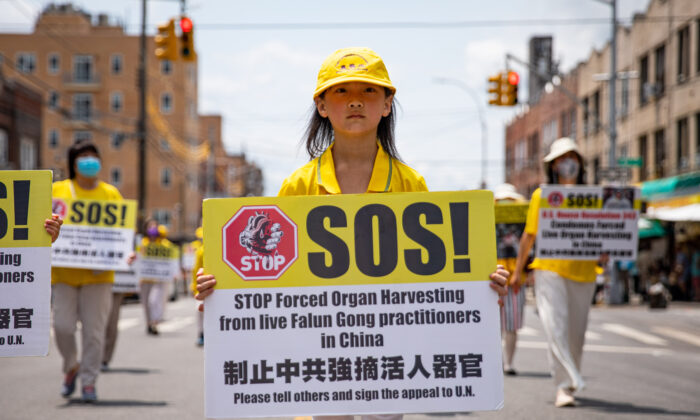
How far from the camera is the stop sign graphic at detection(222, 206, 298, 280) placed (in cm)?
424

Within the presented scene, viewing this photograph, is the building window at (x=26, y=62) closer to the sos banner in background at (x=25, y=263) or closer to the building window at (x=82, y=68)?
the building window at (x=82, y=68)

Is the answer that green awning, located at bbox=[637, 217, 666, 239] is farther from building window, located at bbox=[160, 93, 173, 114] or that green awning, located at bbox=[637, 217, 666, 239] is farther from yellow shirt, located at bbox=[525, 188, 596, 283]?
building window, located at bbox=[160, 93, 173, 114]

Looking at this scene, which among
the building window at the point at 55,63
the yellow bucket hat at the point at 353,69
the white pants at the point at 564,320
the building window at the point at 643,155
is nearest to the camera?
the yellow bucket hat at the point at 353,69

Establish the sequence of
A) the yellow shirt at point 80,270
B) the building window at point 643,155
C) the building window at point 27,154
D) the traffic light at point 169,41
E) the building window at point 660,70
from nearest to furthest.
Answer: the yellow shirt at point 80,270
the traffic light at point 169,41
the building window at point 660,70
the building window at point 643,155
the building window at point 27,154

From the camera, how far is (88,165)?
8641mm

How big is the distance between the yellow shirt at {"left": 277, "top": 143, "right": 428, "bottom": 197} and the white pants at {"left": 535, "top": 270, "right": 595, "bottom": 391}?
402cm

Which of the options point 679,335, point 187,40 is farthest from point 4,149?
point 679,335

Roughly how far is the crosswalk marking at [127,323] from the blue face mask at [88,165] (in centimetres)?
1113

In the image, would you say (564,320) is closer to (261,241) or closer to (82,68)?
(261,241)

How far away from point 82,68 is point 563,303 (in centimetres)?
7518

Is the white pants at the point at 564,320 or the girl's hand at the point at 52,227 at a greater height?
the girl's hand at the point at 52,227

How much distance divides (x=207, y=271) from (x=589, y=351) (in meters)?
11.3

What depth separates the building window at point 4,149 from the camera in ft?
122

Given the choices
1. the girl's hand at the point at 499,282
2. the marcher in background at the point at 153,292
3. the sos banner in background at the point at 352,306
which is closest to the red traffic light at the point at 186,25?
the marcher in background at the point at 153,292
